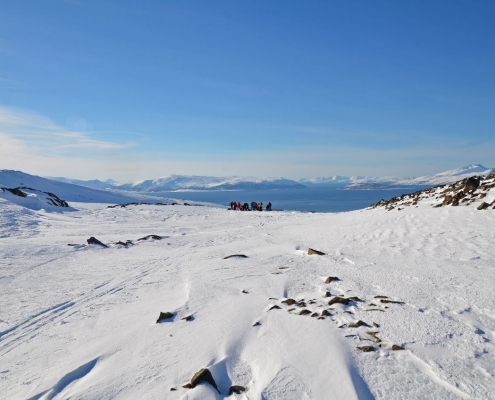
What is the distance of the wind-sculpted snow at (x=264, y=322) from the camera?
11.8 feet

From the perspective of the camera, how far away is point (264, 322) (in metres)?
5.09

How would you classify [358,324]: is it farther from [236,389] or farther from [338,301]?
[236,389]

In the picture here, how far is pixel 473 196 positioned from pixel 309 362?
1393cm

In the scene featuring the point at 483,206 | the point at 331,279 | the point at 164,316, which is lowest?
the point at 164,316

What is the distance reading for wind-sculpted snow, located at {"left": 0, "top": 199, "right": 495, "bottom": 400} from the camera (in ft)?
11.8

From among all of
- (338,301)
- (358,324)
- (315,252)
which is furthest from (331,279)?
(315,252)

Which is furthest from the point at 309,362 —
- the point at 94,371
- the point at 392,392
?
the point at 94,371

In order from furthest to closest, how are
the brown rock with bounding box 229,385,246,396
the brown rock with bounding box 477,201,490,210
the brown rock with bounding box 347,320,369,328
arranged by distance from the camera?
the brown rock with bounding box 477,201,490,210 < the brown rock with bounding box 347,320,369,328 < the brown rock with bounding box 229,385,246,396

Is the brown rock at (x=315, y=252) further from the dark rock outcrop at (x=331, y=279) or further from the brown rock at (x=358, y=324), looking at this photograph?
the brown rock at (x=358, y=324)

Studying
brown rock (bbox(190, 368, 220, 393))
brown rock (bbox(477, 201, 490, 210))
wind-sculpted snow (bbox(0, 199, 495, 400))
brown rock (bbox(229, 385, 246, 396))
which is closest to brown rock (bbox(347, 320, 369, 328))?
wind-sculpted snow (bbox(0, 199, 495, 400))

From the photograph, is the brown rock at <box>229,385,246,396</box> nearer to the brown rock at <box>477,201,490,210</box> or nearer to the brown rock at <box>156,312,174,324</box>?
the brown rock at <box>156,312,174,324</box>

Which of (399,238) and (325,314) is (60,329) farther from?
(399,238)

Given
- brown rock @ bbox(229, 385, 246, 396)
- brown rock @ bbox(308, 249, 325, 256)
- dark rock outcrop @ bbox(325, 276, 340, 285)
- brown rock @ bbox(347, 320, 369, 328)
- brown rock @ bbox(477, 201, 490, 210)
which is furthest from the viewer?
brown rock @ bbox(477, 201, 490, 210)

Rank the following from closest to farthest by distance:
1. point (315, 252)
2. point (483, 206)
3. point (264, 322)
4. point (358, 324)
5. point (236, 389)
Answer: point (236, 389) → point (358, 324) → point (264, 322) → point (315, 252) → point (483, 206)
